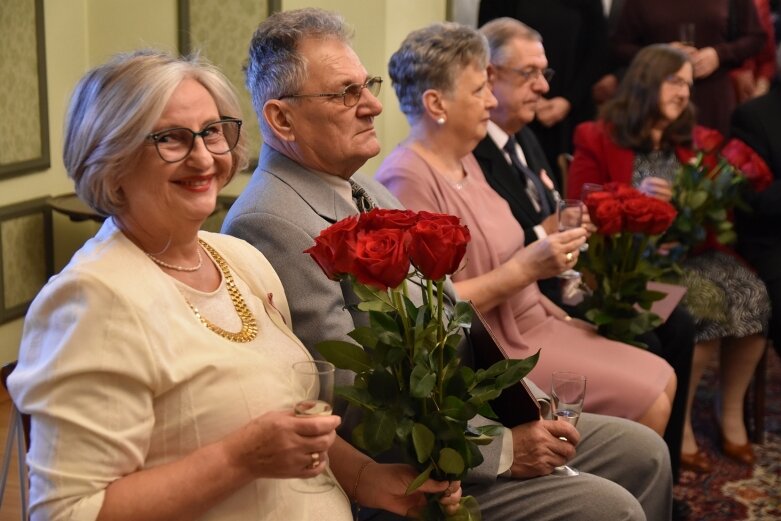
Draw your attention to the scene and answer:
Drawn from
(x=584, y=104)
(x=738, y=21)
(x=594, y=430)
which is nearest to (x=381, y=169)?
(x=594, y=430)

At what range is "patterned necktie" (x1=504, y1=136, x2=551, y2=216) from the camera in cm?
362

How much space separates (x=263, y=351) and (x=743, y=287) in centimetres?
279

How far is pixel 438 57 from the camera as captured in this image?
3.08m

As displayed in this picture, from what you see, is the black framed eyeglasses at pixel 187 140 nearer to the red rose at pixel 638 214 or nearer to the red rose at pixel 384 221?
the red rose at pixel 384 221

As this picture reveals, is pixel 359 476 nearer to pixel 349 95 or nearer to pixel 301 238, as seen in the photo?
pixel 301 238

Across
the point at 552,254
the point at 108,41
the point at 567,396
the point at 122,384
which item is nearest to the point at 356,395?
the point at 122,384

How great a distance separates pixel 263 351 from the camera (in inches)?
73.2

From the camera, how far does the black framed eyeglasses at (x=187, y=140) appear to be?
176 centimetres

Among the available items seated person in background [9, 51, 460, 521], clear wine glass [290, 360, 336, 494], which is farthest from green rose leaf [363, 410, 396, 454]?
clear wine glass [290, 360, 336, 494]

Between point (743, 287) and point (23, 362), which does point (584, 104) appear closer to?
point (743, 287)

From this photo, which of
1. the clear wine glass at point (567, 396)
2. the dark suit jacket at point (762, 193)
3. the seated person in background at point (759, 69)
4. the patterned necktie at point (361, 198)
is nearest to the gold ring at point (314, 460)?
the clear wine glass at point (567, 396)

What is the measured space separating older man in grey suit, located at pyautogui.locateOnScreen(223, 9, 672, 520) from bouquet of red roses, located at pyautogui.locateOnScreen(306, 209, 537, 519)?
9.5 inches

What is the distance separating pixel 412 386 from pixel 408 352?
3.1 inches

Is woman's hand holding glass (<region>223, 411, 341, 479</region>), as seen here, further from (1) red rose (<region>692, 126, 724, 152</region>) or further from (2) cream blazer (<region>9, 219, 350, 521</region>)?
(1) red rose (<region>692, 126, 724, 152</region>)
